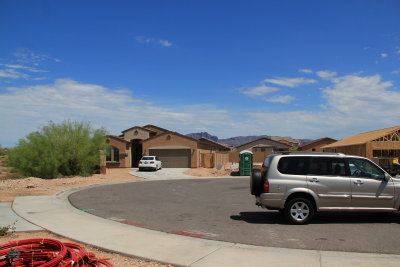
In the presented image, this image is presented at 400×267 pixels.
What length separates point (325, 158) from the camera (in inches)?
378

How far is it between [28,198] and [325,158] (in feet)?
36.4

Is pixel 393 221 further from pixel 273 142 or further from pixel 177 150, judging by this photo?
pixel 273 142

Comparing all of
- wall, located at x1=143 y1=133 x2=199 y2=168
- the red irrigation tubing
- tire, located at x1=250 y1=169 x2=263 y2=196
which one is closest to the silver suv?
tire, located at x1=250 y1=169 x2=263 y2=196

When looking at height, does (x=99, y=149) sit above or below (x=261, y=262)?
above

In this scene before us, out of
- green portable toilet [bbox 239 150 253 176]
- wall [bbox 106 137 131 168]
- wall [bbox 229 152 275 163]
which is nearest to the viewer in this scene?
green portable toilet [bbox 239 150 253 176]

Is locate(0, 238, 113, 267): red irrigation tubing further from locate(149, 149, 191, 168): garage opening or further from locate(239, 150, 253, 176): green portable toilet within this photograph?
locate(149, 149, 191, 168): garage opening

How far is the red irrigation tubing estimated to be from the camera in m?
5.43

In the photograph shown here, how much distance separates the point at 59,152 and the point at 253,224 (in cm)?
2166

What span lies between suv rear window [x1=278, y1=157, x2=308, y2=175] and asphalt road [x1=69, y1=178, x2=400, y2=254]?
4.36 ft

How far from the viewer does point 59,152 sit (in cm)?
2759

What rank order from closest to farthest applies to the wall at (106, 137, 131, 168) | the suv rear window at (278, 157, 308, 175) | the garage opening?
the suv rear window at (278, 157, 308, 175), the garage opening, the wall at (106, 137, 131, 168)

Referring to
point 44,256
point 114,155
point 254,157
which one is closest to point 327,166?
point 44,256

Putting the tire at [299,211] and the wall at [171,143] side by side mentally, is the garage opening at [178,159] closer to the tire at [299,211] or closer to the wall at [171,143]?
the wall at [171,143]

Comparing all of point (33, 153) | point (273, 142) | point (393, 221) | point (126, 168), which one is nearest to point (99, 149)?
point (33, 153)
